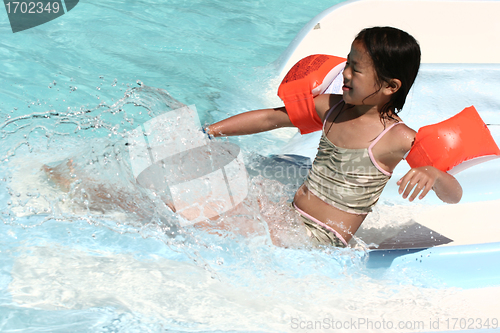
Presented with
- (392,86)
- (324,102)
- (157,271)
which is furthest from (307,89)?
(157,271)

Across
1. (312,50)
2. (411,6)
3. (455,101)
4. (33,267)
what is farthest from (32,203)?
(411,6)

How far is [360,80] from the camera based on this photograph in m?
1.38

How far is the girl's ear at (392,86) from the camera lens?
1.36 metres

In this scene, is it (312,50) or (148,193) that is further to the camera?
(312,50)

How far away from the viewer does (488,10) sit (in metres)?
3.22

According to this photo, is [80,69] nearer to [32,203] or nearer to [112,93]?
[112,93]

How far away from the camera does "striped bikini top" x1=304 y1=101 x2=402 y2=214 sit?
1.55 metres

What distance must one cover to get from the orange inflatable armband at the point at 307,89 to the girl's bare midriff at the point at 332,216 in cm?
26

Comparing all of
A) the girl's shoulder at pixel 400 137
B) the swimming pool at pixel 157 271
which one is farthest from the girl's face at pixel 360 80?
the swimming pool at pixel 157 271

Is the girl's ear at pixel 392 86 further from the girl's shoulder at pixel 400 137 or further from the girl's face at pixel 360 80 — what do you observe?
the girl's shoulder at pixel 400 137

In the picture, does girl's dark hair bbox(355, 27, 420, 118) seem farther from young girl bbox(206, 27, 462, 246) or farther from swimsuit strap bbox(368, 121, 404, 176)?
swimsuit strap bbox(368, 121, 404, 176)

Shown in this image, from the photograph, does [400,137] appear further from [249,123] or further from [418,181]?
[249,123]

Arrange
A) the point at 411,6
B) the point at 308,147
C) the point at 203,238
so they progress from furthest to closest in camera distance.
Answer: the point at 411,6 → the point at 308,147 → the point at 203,238

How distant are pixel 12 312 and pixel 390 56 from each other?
1.31 metres
